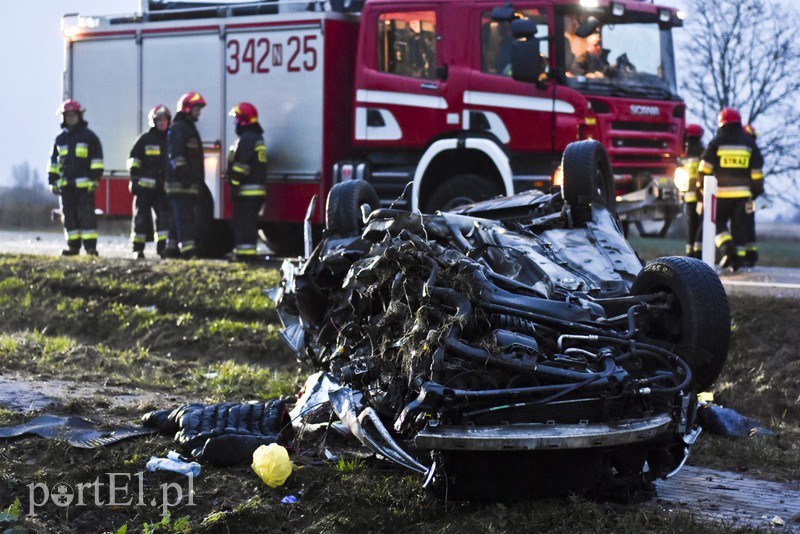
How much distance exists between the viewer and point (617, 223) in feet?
20.5

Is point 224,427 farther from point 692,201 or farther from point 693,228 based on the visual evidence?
point 693,228

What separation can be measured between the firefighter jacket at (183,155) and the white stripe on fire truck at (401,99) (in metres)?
2.46

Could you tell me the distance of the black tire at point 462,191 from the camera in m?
10.9

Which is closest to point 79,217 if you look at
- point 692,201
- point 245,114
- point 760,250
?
point 245,114

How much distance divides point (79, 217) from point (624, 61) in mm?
6667

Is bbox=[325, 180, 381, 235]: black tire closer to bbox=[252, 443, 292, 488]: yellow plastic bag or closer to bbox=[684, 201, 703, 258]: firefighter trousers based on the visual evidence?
bbox=[252, 443, 292, 488]: yellow plastic bag

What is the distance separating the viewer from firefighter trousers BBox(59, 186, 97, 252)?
13.7 metres

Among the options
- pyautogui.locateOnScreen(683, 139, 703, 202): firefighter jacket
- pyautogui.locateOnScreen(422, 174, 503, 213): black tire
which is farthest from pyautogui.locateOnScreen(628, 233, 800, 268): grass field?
pyautogui.locateOnScreen(422, 174, 503, 213): black tire

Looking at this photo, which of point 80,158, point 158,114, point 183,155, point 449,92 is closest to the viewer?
point 449,92

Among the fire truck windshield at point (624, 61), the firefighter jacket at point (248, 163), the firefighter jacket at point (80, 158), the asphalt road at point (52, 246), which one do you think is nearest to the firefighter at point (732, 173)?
the fire truck windshield at point (624, 61)

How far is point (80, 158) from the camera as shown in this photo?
13477 mm

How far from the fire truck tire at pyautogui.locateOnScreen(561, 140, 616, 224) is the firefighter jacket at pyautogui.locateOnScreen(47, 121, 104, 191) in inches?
336

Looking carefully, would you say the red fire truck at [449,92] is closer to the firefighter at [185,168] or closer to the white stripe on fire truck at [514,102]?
the white stripe on fire truck at [514,102]

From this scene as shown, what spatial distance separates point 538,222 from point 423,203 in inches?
214
